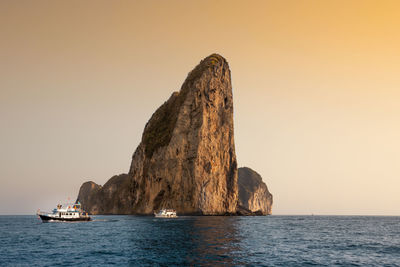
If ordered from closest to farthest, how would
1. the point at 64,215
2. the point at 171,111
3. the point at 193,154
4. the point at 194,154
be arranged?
1. the point at 64,215
2. the point at 194,154
3. the point at 193,154
4. the point at 171,111

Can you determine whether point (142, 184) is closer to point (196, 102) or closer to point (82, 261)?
point (196, 102)

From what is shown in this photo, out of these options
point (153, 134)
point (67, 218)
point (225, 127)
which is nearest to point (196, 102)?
point (225, 127)

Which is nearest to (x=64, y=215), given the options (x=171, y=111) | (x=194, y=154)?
(x=194, y=154)

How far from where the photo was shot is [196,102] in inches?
6033

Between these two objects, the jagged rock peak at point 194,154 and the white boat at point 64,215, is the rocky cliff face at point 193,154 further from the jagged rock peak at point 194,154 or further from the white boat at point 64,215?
the white boat at point 64,215

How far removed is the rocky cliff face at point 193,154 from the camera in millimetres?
143875

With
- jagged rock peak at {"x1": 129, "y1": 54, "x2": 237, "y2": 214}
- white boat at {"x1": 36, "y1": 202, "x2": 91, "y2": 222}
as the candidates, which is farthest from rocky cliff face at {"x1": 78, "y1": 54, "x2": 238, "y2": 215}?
white boat at {"x1": 36, "y1": 202, "x2": 91, "y2": 222}

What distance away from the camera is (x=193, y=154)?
144500 millimetres

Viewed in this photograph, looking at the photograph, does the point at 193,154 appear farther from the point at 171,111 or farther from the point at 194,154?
the point at 171,111

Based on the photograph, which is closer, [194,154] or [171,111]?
[194,154]

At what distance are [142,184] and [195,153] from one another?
34.7 metres

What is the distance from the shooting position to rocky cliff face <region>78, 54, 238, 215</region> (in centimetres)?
14388

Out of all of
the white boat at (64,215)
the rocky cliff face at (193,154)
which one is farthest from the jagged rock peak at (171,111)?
the white boat at (64,215)

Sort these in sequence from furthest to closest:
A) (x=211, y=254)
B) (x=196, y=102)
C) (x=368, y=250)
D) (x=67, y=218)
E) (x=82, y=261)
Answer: (x=196, y=102) < (x=67, y=218) < (x=368, y=250) < (x=211, y=254) < (x=82, y=261)
